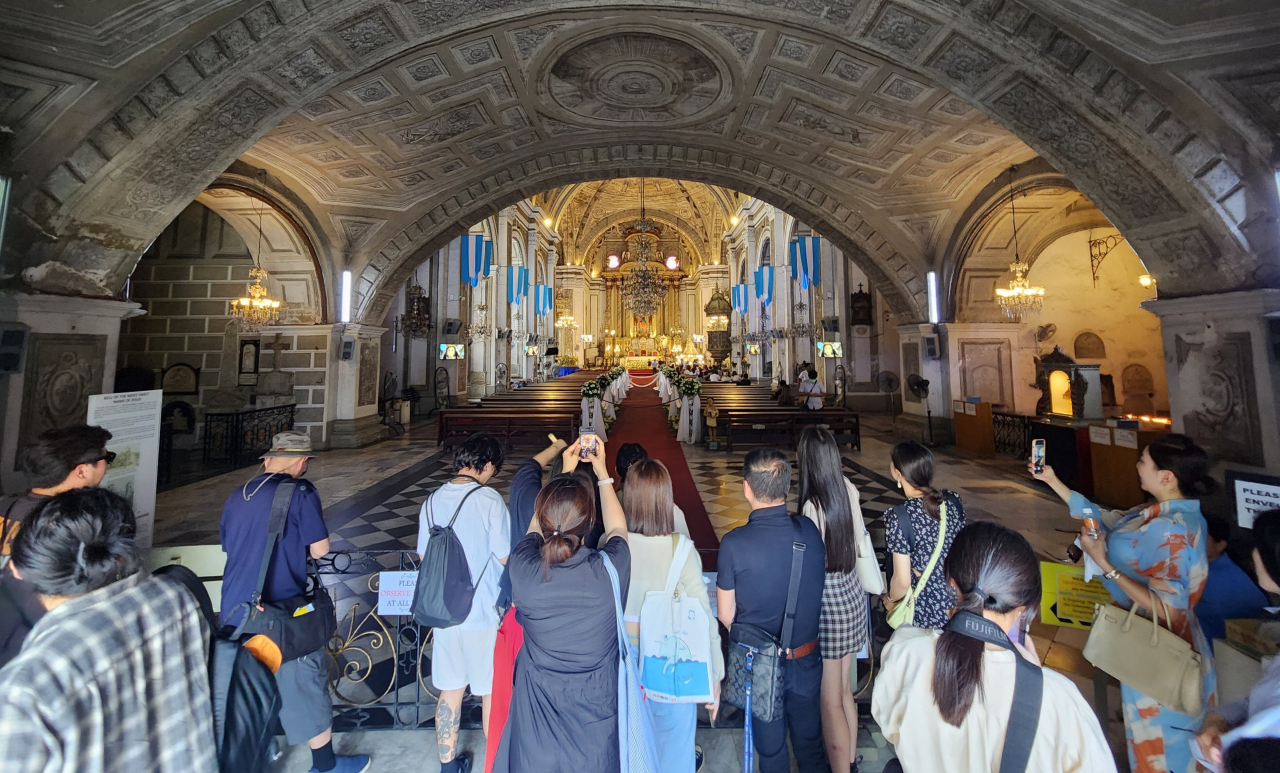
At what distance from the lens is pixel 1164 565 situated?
178cm

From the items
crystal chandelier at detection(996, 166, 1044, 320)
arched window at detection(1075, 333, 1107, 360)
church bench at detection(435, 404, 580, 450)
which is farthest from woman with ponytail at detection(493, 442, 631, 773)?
arched window at detection(1075, 333, 1107, 360)

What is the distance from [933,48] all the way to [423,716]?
7173 mm

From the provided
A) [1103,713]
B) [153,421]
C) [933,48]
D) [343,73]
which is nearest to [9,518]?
[153,421]

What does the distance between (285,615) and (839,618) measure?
6.89ft

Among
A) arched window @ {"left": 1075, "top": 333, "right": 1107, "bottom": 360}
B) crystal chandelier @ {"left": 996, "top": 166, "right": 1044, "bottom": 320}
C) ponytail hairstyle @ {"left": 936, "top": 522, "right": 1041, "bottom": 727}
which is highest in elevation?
crystal chandelier @ {"left": 996, "top": 166, "right": 1044, "bottom": 320}

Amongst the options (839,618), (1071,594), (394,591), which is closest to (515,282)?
(394,591)

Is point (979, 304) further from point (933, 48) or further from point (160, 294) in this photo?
point (160, 294)

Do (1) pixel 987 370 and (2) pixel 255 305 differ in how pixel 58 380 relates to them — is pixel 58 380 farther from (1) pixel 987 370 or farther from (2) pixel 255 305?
(1) pixel 987 370

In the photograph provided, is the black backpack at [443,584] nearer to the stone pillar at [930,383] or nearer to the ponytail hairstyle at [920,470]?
the ponytail hairstyle at [920,470]

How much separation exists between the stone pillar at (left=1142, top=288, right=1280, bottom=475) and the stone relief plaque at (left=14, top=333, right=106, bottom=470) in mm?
10381

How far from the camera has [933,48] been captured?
496 centimetres

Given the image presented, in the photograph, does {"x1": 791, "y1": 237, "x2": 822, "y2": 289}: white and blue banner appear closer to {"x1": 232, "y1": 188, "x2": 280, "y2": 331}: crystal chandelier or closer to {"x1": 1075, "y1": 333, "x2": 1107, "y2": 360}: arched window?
{"x1": 1075, "y1": 333, "x2": 1107, "y2": 360}: arched window

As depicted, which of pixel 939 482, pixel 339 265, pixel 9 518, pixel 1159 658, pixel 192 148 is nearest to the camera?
pixel 1159 658

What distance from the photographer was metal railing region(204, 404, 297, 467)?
825cm
